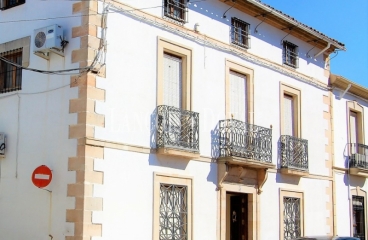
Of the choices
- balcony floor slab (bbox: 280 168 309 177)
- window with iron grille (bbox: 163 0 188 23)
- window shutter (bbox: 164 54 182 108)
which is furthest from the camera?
balcony floor slab (bbox: 280 168 309 177)

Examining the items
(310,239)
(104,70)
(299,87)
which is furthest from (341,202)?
(104,70)

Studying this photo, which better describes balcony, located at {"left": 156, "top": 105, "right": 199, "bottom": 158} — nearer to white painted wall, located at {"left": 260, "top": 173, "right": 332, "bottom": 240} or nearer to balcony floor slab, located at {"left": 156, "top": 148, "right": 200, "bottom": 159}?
balcony floor slab, located at {"left": 156, "top": 148, "right": 200, "bottom": 159}

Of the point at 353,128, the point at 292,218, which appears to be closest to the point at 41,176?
the point at 292,218

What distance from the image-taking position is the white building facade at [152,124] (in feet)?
41.3

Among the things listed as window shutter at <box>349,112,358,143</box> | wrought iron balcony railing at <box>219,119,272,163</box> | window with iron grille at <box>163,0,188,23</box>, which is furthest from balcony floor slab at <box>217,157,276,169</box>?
window shutter at <box>349,112,358,143</box>

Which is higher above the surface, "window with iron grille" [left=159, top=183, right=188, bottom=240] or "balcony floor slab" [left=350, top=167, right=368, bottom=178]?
"balcony floor slab" [left=350, top=167, right=368, bottom=178]

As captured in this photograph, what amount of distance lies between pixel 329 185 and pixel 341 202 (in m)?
1.07

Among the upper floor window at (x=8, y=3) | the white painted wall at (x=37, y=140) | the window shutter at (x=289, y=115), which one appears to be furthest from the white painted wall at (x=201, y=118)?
the upper floor window at (x=8, y=3)

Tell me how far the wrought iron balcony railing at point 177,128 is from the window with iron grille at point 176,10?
2.42m

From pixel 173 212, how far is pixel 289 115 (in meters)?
6.44

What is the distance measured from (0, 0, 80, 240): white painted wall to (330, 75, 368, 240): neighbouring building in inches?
446

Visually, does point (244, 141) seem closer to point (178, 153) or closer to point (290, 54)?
point (178, 153)

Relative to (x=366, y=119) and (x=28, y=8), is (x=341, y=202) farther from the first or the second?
(x=28, y=8)

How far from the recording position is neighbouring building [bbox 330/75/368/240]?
21.2m
